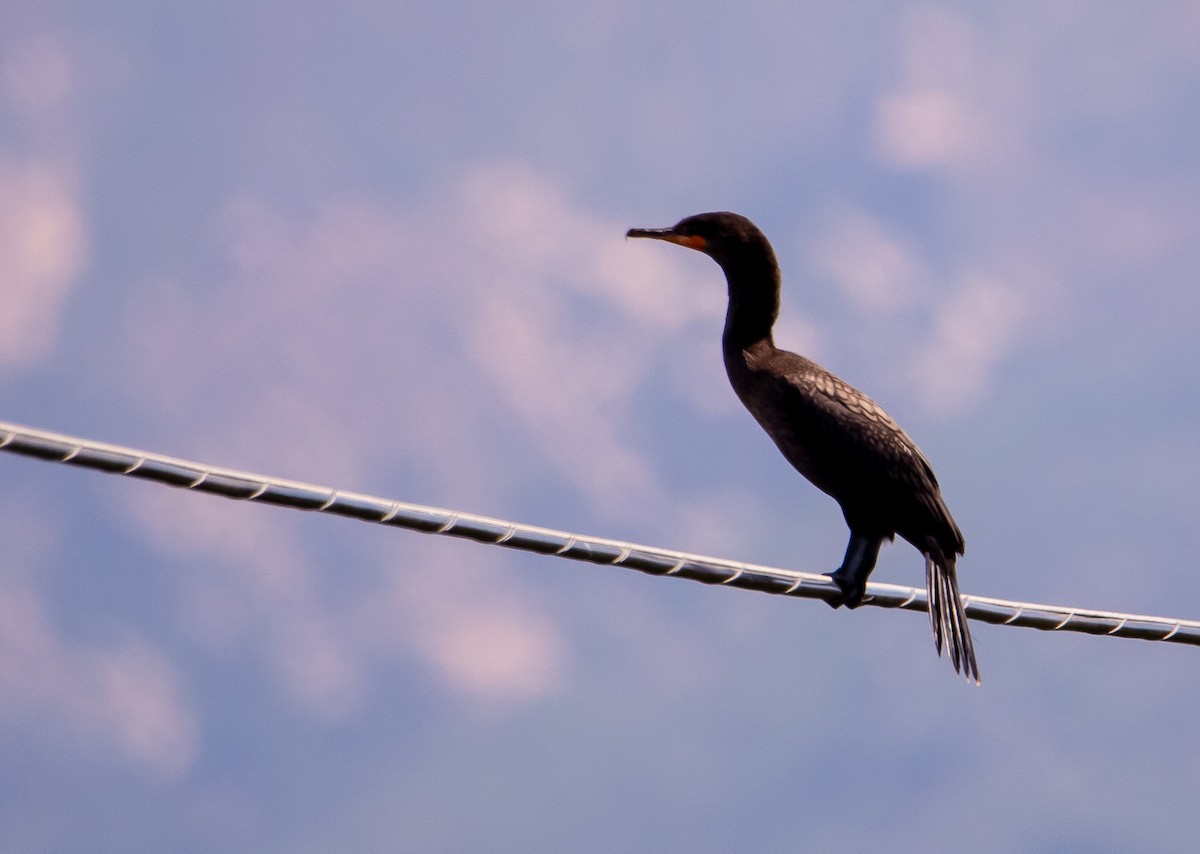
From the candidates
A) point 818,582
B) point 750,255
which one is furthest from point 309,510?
point 750,255

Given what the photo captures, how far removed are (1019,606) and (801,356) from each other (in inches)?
78.5

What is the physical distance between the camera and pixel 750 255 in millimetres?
7352

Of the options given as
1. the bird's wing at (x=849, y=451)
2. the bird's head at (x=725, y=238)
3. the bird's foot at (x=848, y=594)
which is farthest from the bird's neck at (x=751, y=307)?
the bird's foot at (x=848, y=594)

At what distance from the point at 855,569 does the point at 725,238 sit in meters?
1.68

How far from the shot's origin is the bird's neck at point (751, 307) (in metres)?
7.24

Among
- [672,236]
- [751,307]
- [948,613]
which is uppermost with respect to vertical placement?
[672,236]

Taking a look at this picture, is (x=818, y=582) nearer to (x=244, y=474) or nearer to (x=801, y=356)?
(x=801, y=356)

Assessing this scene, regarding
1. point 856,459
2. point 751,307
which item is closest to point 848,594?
point 856,459

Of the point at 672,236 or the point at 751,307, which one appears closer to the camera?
the point at 751,307

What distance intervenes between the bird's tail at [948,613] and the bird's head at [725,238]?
1.57 meters

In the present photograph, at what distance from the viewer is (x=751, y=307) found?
7.27 metres

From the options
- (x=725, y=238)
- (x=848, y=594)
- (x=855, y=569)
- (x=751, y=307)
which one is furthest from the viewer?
(x=725, y=238)

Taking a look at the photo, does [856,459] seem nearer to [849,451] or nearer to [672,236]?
[849,451]

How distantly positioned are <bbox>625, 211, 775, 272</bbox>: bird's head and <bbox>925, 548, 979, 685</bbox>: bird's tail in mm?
1572
